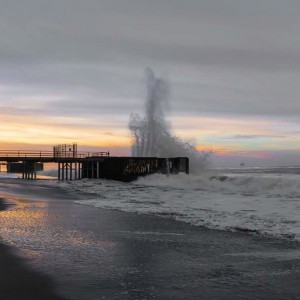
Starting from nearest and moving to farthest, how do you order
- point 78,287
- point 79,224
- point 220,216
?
point 78,287, point 79,224, point 220,216

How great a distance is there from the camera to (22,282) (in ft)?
21.3

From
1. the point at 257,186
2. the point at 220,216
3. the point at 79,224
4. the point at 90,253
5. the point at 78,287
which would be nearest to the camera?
the point at 78,287

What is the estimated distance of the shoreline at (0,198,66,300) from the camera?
5.81 meters

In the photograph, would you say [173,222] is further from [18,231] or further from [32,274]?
[32,274]

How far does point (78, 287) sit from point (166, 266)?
199 centimetres

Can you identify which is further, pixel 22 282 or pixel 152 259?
pixel 152 259

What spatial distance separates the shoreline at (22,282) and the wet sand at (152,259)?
0.16m

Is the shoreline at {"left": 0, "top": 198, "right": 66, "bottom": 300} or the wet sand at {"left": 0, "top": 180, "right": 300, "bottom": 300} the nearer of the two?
the shoreline at {"left": 0, "top": 198, "right": 66, "bottom": 300}

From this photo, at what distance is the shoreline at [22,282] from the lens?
581 cm

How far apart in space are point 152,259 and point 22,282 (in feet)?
8.74

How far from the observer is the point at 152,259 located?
8.30 metres

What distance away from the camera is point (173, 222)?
1413 cm

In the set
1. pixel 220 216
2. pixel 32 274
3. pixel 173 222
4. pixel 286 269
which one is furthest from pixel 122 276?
pixel 220 216

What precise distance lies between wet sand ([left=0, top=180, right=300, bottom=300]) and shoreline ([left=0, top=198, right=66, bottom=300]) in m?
0.16
